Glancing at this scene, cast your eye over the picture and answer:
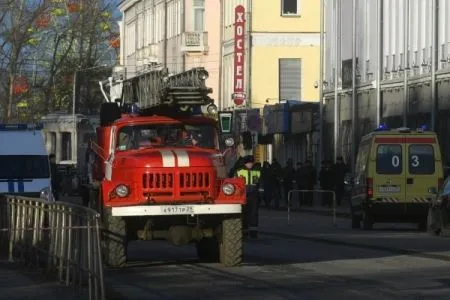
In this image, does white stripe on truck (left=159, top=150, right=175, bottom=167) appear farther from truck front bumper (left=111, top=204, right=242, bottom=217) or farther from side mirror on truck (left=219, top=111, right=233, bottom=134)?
side mirror on truck (left=219, top=111, right=233, bottom=134)

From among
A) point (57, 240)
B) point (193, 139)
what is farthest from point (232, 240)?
point (57, 240)

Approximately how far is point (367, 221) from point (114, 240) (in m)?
15.2

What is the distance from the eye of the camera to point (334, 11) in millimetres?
61281

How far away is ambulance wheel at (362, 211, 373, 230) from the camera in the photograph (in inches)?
1393

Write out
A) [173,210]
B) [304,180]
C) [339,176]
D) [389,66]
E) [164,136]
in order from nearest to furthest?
1. [173,210]
2. [164,136]
3. [339,176]
4. [304,180]
5. [389,66]

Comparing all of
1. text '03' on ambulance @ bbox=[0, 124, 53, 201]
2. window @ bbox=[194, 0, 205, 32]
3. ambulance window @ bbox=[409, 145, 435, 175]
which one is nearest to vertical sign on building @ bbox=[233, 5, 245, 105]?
window @ bbox=[194, 0, 205, 32]

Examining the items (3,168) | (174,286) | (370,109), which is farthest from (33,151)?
(370,109)

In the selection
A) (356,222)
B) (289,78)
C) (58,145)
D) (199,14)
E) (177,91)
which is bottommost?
(356,222)

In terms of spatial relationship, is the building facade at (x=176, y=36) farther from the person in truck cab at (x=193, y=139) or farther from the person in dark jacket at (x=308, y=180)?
the person in truck cab at (x=193, y=139)

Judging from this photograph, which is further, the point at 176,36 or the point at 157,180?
the point at 176,36

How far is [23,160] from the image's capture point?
34.7 meters

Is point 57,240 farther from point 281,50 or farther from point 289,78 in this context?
point 289,78

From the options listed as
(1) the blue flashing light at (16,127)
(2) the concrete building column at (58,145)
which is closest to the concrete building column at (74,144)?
(2) the concrete building column at (58,145)

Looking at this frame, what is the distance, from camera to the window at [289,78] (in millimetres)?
72812
